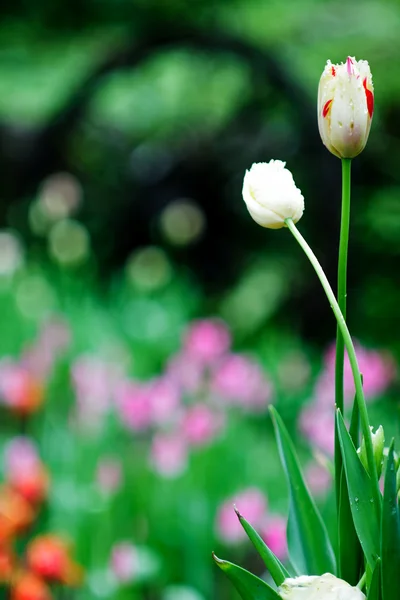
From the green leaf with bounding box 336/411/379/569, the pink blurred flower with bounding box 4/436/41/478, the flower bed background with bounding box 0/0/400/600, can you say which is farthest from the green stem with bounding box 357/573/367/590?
the pink blurred flower with bounding box 4/436/41/478

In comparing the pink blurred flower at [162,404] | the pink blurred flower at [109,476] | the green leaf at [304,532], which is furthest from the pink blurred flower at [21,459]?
the green leaf at [304,532]

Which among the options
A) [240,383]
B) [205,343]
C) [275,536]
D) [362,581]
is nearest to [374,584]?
[362,581]

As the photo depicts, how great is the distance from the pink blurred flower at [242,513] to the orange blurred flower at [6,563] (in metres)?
0.29

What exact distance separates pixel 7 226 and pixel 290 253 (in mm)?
1063

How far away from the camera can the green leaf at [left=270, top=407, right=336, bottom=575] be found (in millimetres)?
477

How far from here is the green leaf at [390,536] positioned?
0.39 metres

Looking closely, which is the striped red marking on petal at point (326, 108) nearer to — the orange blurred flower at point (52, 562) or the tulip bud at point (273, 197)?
the tulip bud at point (273, 197)

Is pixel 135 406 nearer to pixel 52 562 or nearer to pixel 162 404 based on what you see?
pixel 162 404

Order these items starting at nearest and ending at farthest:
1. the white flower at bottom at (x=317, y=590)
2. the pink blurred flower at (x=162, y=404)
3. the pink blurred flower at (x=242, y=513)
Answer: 1. the white flower at bottom at (x=317, y=590)
2. the pink blurred flower at (x=242, y=513)
3. the pink blurred flower at (x=162, y=404)

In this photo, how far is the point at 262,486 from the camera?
1467 mm

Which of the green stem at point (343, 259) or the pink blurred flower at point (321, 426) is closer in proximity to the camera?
the green stem at point (343, 259)

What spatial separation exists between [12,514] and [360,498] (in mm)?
845

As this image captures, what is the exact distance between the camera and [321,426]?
1.31 meters

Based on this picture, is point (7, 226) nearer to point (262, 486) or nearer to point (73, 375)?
point (73, 375)
